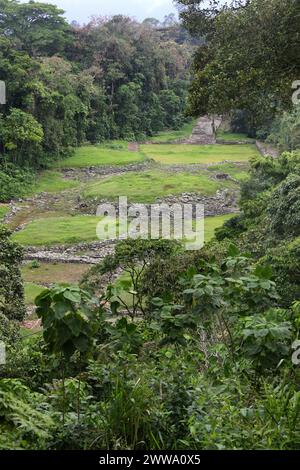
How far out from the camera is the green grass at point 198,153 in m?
46.7

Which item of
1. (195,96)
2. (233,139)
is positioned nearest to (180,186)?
(233,139)

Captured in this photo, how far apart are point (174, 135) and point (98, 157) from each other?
15.7m

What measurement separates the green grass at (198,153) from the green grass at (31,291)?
25.5m

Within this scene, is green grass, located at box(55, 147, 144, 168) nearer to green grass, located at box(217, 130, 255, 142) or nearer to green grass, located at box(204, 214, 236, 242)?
green grass, located at box(217, 130, 255, 142)

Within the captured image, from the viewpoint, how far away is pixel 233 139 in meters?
56.6

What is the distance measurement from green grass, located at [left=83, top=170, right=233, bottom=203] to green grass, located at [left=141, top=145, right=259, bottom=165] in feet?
19.8

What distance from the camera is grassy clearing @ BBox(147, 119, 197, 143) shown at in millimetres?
57469

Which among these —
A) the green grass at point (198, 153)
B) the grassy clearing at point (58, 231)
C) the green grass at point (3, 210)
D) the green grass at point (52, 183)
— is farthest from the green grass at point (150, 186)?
the green grass at point (198, 153)

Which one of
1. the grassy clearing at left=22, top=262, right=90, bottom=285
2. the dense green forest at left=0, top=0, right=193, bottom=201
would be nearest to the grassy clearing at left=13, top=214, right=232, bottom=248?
the grassy clearing at left=22, top=262, right=90, bottom=285

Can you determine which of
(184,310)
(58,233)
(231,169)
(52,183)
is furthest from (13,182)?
(184,310)

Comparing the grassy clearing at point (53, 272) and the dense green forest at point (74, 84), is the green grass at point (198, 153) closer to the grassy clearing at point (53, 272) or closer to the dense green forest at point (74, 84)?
the dense green forest at point (74, 84)

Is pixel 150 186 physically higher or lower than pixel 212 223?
higher

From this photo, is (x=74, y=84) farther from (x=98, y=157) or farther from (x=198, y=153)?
(x=198, y=153)

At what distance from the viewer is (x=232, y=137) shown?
189ft
